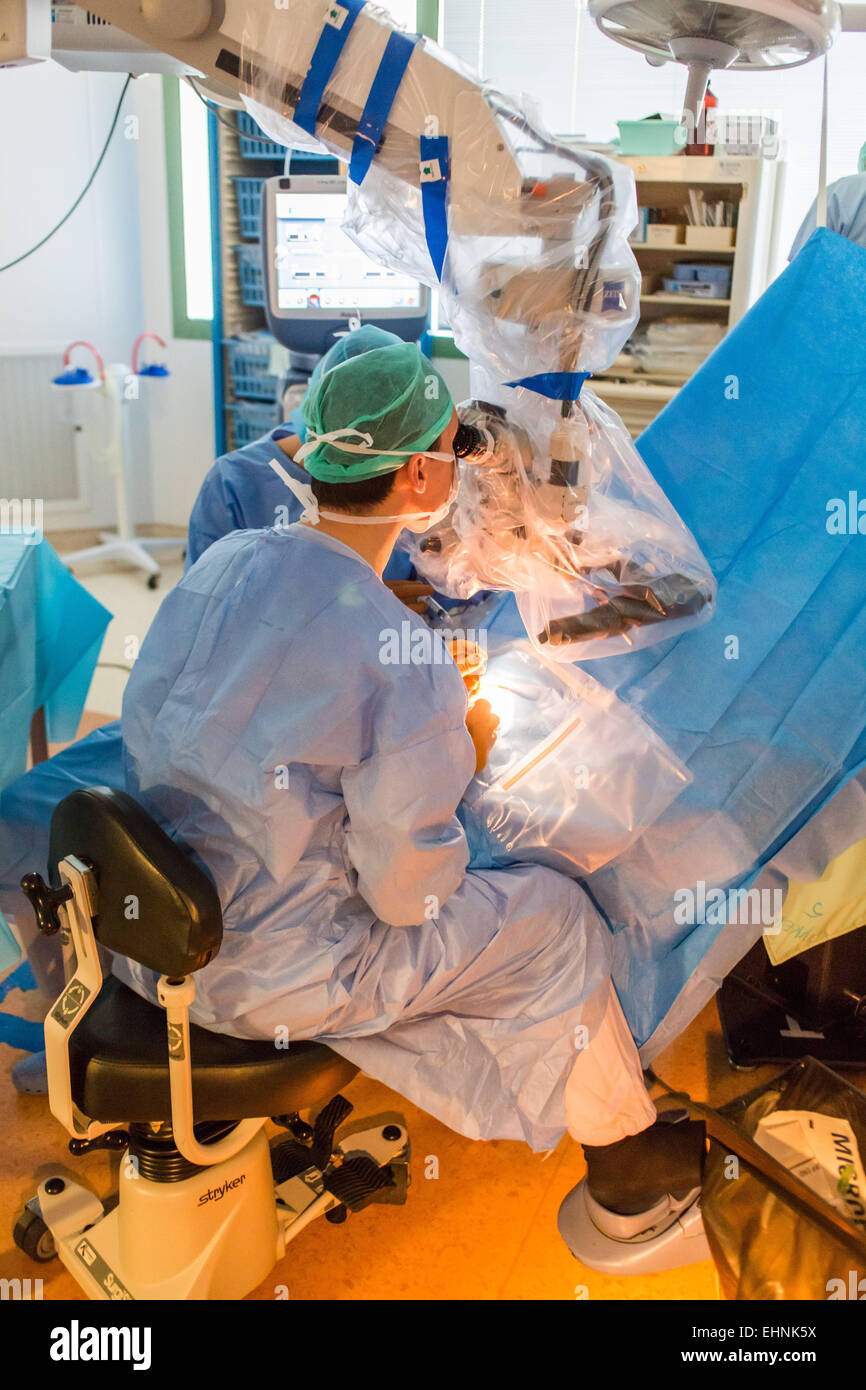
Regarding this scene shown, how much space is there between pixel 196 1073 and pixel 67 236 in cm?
400

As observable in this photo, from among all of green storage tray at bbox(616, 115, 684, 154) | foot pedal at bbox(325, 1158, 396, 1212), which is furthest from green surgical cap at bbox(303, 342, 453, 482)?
green storage tray at bbox(616, 115, 684, 154)

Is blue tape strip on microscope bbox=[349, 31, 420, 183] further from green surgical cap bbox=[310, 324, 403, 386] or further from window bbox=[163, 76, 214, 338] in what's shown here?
window bbox=[163, 76, 214, 338]

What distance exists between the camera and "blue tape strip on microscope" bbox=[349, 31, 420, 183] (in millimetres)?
1126

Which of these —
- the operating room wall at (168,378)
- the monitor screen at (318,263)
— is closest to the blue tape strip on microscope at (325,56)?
the monitor screen at (318,263)

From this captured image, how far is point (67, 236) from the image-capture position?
434 cm

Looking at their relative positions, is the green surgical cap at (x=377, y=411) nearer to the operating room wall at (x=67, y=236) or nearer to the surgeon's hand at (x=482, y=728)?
the surgeon's hand at (x=482, y=728)

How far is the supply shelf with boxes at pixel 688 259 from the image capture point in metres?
3.32

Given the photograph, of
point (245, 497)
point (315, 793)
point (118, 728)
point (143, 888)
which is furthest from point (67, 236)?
point (143, 888)

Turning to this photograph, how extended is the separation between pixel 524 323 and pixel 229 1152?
104 centimetres

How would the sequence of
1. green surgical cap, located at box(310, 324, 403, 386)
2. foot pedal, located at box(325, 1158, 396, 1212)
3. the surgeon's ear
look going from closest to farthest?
the surgeon's ear → green surgical cap, located at box(310, 324, 403, 386) → foot pedal, located at box(325, 1158, 396, 1212)

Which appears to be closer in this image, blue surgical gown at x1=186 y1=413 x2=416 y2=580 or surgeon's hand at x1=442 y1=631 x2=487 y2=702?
surgeon's hand at x1=442 y1=631 x2=487 y2=702

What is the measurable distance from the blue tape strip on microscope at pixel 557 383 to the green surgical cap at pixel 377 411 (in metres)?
0.11

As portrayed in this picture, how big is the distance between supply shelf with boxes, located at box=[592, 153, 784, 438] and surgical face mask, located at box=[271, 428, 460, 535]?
2.09 meters
